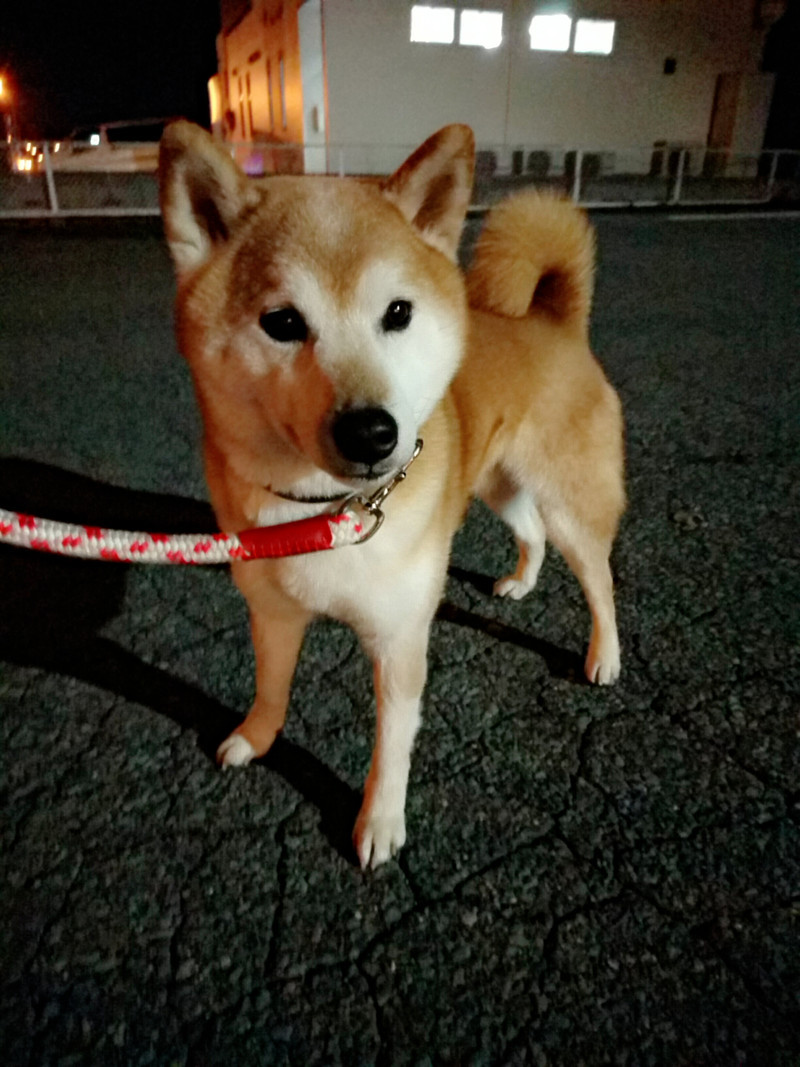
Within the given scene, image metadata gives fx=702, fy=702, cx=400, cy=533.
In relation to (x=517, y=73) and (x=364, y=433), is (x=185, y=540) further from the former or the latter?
(x=517, y=73)

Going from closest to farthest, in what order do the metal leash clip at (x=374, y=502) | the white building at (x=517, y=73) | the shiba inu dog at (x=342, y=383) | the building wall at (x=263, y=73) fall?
the shiba inu dog at (x=342, y=383) → the metal leash clip at (x=374, y=502) → the white building at (x=517, y=73) → the building wall at (x=263, y=73)

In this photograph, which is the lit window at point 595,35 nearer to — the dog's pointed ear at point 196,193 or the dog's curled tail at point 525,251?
the dog's curled tail at point 525,251

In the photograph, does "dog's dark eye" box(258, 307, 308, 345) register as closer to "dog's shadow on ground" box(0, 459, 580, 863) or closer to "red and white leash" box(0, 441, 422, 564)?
"red and white leash" box(0, 441, 422, 564)

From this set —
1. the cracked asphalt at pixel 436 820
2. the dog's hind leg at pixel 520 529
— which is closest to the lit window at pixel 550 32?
the cracked asphalt at pixel 436 820

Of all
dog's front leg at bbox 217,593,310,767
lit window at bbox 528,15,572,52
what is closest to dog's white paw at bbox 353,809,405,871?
dog's front leg at bbox 217,593,310,767

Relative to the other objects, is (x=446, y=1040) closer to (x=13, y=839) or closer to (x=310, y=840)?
(x=310, y=840)

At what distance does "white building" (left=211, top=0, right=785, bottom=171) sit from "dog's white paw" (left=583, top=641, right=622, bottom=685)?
43.6 feet

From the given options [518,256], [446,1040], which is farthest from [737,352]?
[446,1040]

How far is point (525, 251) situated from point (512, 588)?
1.15 meters

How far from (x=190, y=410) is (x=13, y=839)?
280 centimetres

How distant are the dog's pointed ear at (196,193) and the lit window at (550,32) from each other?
17.7 metres

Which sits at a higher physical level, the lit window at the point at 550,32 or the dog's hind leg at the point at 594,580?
the lit window at the point at 550,32

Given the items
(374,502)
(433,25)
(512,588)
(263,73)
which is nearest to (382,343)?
(374,502)

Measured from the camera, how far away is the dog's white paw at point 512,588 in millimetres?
2572
